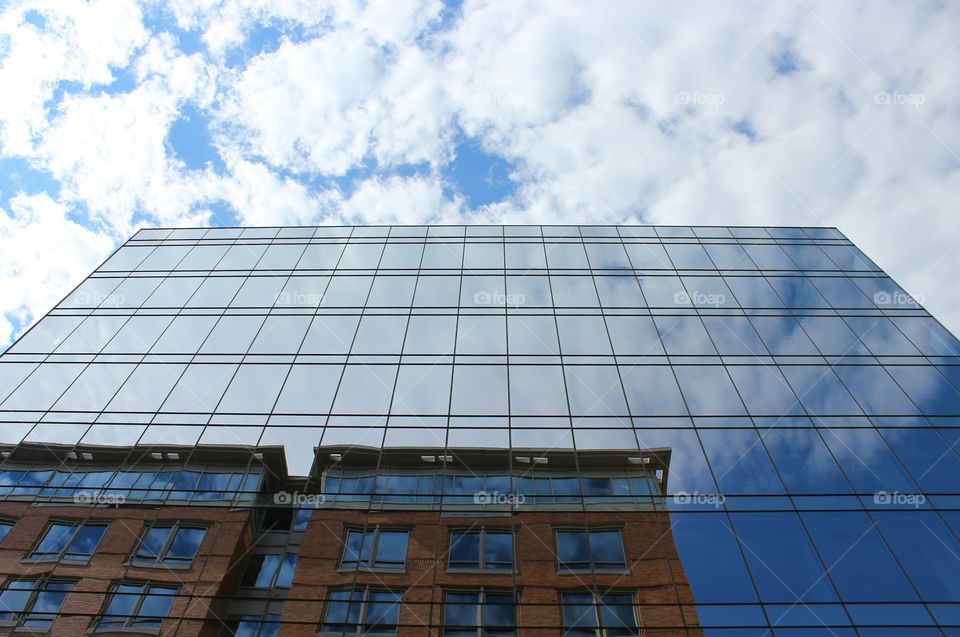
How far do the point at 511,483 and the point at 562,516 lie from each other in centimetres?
174

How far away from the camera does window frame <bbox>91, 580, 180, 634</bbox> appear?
14516 millimetres

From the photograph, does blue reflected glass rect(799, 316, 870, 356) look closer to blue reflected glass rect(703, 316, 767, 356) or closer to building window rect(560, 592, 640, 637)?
blue reflected glass rect(703, 316, 767, 356)

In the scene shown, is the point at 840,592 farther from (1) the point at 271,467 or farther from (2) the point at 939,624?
(1) the point at 271,467

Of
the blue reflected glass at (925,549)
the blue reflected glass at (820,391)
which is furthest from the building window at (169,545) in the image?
the blue reflected glass at (820,391)

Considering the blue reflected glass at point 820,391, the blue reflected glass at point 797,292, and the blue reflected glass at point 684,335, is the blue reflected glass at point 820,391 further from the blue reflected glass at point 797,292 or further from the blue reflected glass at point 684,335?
the blue reflected glass at point 797,292

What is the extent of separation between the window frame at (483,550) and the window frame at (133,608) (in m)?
6.61

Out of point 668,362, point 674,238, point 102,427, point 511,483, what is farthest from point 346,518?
point 674,238

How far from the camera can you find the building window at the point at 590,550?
15.4 m

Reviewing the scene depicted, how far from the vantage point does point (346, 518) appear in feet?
55.0

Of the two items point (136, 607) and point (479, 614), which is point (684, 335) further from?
point (136, 607)

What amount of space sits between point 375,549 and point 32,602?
804cm

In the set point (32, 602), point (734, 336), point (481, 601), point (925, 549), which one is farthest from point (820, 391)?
point (32, 602)

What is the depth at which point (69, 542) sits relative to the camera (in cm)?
1625

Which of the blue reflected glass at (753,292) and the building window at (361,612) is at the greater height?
the blue reflected glass at (753,292)
